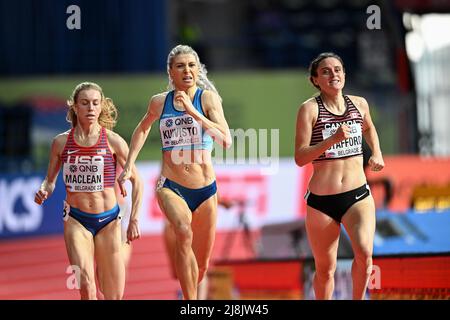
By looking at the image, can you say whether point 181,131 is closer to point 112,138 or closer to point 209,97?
point 209,97

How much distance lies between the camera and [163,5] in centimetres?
2023

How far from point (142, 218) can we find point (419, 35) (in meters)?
8.24

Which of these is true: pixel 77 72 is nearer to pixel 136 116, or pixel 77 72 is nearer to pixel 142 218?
pixel 136 116

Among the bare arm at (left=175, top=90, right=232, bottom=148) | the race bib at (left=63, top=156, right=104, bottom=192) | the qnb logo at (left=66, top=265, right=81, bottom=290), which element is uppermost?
the bare arm at (left=175, top=90, right=232, bottom=148)

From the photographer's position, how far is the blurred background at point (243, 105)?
11.2 m

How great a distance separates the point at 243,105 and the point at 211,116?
12547 millimetres

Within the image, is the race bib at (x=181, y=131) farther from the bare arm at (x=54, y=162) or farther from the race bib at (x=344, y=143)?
the race bib at (x=344, y=143)

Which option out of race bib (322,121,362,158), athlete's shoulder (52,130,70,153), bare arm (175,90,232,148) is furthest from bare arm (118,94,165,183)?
race bib (322,121,362,158)

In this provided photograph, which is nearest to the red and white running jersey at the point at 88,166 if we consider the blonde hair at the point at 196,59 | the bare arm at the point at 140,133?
the bare arm at the point at 140,133

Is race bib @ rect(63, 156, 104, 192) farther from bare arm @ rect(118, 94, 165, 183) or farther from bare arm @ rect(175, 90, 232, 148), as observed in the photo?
bare arm @ rect(175, 90, 232, 148)

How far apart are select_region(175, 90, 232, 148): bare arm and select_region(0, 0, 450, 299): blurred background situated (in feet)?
7.15

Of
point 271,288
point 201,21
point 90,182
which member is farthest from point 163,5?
point 90,182

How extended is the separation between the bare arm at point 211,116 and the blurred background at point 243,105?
2.18 metres

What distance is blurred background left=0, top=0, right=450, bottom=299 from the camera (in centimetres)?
1123
